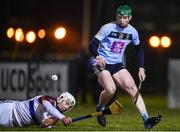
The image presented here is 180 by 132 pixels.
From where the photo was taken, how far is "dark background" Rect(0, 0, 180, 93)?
3100 cm

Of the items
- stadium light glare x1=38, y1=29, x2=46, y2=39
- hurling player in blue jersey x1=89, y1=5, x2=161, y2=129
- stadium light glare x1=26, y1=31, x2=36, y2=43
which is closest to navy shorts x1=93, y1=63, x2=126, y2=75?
hurling player in blue jersey x1=89, y1=5, x2=161, y2=129

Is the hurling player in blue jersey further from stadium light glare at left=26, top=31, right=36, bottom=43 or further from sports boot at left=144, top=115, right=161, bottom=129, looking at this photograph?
stadium light glare at left=26, top=31, right=36, bottom=43

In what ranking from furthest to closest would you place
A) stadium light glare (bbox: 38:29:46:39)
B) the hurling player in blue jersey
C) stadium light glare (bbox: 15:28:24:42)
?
1. stadium light glare (bbox: 15:28:24:42)
2. stadium light glare (bbox: 38:29:46:39)
3. the hurling player in blue jersey

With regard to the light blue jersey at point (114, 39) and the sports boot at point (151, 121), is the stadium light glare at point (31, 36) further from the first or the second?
the sports boot at point (151, 121)

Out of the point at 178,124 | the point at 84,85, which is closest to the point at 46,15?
the point at 84,85

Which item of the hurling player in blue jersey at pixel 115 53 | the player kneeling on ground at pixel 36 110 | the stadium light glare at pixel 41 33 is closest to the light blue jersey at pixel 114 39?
the hurling player in blue jersey at pixel 115 53

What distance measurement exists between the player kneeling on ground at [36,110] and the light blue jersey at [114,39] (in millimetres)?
1653

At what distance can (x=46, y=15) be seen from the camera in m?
51.5

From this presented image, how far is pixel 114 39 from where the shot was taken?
17.1 metres

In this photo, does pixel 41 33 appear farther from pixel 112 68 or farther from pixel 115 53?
pixel 112 68

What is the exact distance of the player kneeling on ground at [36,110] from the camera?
15891 mm

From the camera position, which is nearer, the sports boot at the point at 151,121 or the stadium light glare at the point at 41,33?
the sports boot at the point at 151,121

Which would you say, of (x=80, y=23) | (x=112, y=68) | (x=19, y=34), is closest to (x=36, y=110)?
(x=112, y=68)

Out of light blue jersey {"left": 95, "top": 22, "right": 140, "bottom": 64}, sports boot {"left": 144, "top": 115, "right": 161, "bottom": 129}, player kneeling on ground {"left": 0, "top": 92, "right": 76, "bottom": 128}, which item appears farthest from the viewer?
light blue jersey {"left": 95, "top": 22, "right": 140, "bottom": 64}
